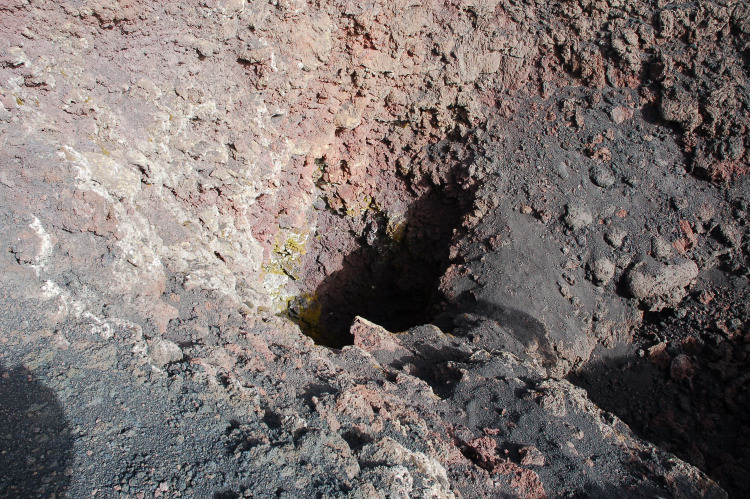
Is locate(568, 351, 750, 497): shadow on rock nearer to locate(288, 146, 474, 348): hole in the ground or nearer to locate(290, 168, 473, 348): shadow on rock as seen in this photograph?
locate(290, 168, 473, 348): shadow on rock

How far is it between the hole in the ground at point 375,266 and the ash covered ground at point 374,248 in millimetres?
47

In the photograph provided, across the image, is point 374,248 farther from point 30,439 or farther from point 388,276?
point 30,439

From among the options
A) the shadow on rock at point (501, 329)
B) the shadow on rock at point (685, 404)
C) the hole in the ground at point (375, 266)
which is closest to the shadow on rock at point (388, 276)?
the hole in the ground at point (375, 266)

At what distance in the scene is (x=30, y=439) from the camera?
7.32ft

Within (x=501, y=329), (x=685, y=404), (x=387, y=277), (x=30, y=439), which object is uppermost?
(x=685, y=404)

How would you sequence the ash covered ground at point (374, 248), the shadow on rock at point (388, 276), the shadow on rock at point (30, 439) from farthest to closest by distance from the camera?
1. the shadow on rock at point (388, 276)
2. the ash covered ground at point (374, 248)
3. the shadow on rock at point (30, 439)

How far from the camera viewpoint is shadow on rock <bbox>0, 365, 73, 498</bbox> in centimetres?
207

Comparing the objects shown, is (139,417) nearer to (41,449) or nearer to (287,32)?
(41,449)

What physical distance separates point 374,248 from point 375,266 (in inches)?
12.6

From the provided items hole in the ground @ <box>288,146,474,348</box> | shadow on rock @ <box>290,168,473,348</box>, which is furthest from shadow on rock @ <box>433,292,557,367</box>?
hole in the ground @ <box>288,146,474,348</box>

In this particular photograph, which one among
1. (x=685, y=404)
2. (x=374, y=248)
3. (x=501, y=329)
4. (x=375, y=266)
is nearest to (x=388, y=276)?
(x=375, y=266)

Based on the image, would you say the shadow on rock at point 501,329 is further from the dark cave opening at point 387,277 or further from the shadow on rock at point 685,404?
the dark cave opening at point 387,277

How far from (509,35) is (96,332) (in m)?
5.32

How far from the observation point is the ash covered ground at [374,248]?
2621 mm
